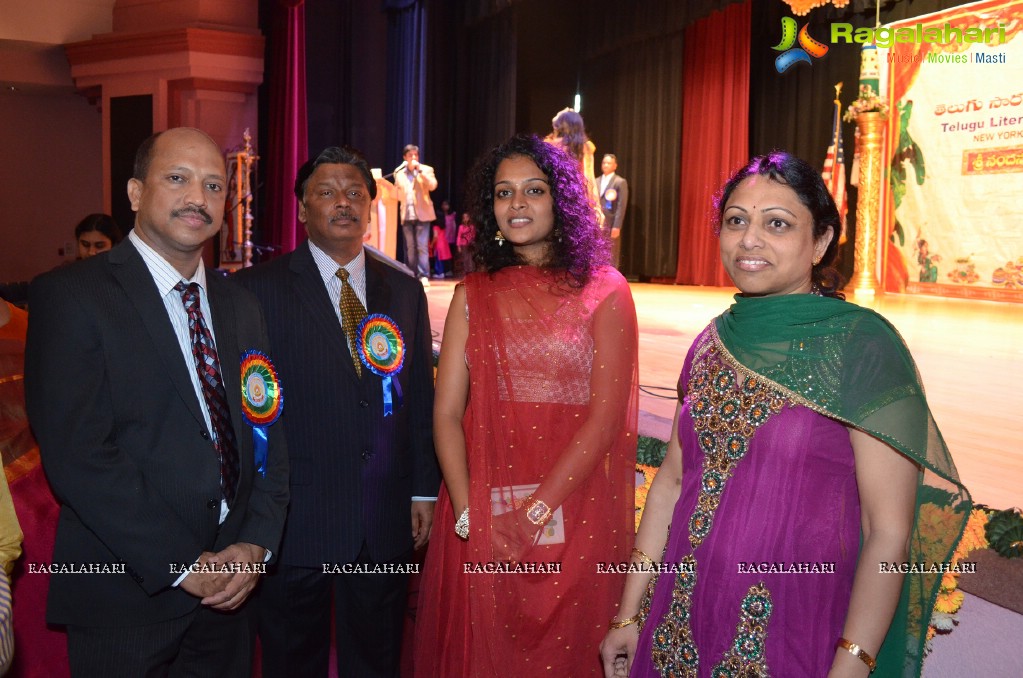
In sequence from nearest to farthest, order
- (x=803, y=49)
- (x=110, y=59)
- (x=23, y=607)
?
(x=23, y=607) < (x=803, y=49) < (x=110, y=59)

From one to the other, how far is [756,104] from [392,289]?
8.50 m

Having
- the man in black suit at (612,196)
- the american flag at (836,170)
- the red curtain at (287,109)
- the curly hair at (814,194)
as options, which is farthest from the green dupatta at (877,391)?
the red curtain at (287,109)

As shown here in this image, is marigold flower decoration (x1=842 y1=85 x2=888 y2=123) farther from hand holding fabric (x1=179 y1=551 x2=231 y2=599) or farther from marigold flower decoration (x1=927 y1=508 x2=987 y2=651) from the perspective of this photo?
hand holding fabric (x1=179 y1=551 x2=231 y2=599)

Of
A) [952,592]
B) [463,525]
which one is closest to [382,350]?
[463,525]

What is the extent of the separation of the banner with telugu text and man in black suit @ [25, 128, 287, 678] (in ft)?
23.1

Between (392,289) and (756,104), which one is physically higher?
(756,104)

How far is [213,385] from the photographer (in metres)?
1.62

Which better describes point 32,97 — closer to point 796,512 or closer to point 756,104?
point 756,104

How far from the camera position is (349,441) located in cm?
201

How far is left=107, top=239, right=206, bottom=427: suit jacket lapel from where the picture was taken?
154 centimetres

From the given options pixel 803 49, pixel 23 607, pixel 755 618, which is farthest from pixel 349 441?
pixel 803 49

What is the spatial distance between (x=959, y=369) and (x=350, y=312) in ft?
9.82

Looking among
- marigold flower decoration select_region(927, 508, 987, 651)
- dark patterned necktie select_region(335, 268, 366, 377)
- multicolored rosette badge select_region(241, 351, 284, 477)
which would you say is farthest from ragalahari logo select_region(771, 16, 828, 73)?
multicolored rosette badge select_region(241, 351, 284, 477)

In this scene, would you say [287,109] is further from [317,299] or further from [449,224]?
[317,299]
